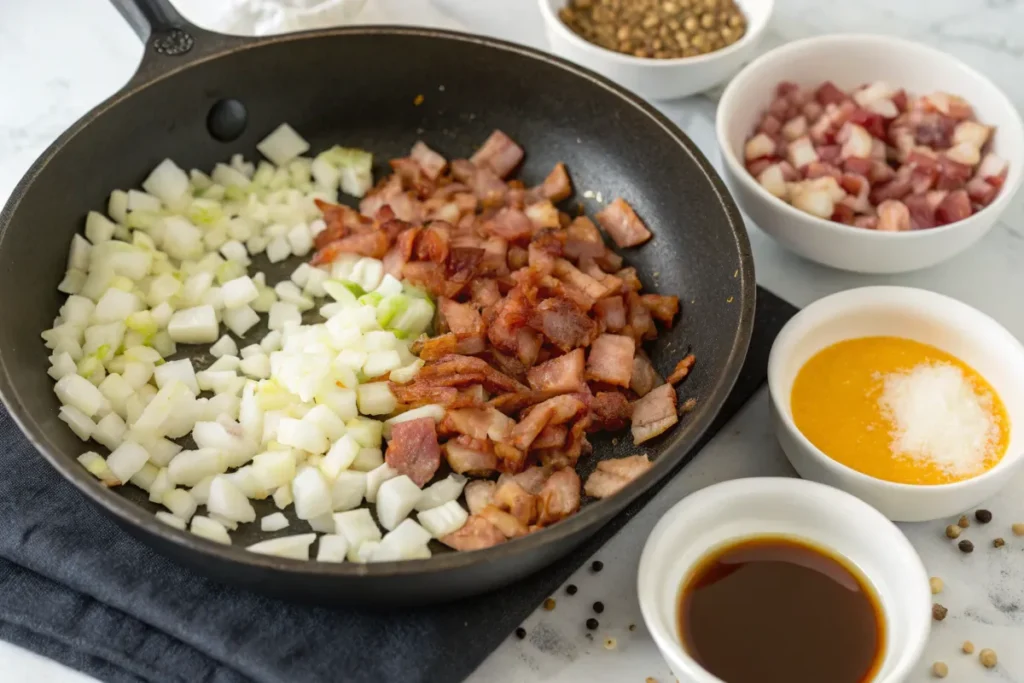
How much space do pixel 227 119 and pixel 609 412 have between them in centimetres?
102

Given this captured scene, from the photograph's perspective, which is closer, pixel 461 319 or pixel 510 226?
pixel 461 319

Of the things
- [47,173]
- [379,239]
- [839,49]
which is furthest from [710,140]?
[47,173]

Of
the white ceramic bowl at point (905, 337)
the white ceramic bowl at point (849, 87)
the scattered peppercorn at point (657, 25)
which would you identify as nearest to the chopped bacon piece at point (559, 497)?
the white ceramic bowl at point (905, 337)

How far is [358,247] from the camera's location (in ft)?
6.29

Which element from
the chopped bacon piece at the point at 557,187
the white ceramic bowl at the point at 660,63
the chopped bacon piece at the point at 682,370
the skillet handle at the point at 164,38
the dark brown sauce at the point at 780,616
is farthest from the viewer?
the white ceramic bowl at the point at 660,63

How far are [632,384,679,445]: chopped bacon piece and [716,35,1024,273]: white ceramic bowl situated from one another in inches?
17.1

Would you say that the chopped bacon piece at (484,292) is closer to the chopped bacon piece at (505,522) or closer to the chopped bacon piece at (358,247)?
the chopped bacon piece at (358,247)

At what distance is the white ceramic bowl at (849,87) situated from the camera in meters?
1.81

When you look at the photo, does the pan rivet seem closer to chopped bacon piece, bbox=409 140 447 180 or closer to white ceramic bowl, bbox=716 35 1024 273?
chopped bacon piece, bbox=409 140 447 180

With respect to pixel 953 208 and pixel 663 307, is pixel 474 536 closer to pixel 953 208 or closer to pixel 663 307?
pixel 663 307

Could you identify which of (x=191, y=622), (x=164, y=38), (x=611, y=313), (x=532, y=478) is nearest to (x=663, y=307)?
(x=611, y=313)

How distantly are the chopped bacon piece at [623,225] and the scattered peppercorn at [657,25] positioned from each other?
1.44ft

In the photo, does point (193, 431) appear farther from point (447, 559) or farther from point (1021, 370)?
point (1021, 370)

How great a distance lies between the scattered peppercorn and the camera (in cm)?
222
